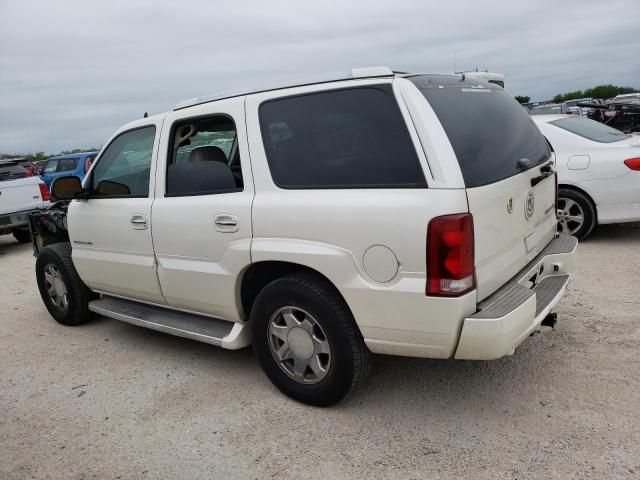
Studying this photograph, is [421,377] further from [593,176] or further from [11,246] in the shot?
[11,246]

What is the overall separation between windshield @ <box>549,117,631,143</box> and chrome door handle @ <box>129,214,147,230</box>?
506 cm

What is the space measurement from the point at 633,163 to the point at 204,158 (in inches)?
189

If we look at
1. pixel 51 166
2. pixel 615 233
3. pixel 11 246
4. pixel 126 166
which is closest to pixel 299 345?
pixel 126 166

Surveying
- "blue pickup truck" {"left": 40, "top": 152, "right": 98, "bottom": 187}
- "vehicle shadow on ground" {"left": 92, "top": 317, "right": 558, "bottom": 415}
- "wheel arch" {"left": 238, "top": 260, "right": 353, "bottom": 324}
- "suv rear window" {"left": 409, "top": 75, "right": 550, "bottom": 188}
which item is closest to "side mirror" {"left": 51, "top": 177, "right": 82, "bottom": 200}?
"vehicle shadow on ground" {"left": 92, "top": 317, "right": 558, "bottom": 415}

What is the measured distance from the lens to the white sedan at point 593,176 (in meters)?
6.08

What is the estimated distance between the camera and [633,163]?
19.7 ft

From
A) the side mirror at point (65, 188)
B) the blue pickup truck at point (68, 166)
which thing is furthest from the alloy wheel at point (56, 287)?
the blue pickup truck at point (68, 166)

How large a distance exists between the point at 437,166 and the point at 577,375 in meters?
1.78

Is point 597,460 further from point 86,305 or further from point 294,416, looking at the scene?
point 86,305

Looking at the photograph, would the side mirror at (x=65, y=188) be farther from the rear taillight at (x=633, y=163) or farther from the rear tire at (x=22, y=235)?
the rear tire at (x=22, y=235)

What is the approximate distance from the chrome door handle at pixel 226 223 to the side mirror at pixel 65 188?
1762mm

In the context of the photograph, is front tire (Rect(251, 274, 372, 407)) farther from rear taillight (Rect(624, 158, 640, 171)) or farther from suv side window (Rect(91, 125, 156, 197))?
rear taillight (Rect(624, 158, 640, 171))

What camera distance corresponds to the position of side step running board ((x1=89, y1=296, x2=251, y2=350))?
11.6 feet

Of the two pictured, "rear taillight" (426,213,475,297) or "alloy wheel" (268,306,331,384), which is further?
"alloy wheel" (268,306,331,384)
